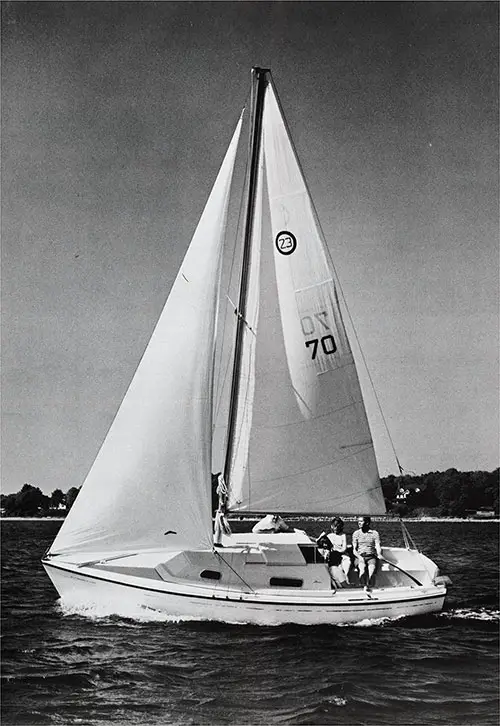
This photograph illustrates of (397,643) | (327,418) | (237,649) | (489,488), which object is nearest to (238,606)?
(237,649)

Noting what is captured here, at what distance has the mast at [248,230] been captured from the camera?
15.4 m

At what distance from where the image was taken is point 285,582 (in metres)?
15.0

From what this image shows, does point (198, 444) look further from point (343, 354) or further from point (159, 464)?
point (343, 354)

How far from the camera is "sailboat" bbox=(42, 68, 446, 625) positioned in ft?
46.3

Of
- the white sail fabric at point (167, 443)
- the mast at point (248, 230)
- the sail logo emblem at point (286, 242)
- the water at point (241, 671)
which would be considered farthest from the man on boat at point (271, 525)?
the sail logo emblem at point (286, 242)

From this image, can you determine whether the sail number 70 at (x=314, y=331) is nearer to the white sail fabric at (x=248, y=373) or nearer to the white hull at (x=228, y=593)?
the white sail fabric at (x=248, y=373)

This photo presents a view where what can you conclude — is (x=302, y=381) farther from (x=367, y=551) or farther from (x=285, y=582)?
(x=285, y=582)

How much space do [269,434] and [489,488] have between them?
61457mm

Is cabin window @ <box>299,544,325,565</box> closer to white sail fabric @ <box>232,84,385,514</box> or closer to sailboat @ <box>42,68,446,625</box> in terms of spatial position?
sailboat @ <box>42,68,446,625</box>

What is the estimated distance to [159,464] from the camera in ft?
46.8

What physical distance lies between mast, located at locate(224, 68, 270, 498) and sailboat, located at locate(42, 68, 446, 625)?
0.03 m

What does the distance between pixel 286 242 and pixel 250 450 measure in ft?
14.6

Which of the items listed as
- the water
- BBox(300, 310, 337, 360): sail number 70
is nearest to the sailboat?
BBox(300, 310, 337, 360): sail number 70

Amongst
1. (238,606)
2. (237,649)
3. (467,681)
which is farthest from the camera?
(238,606)
